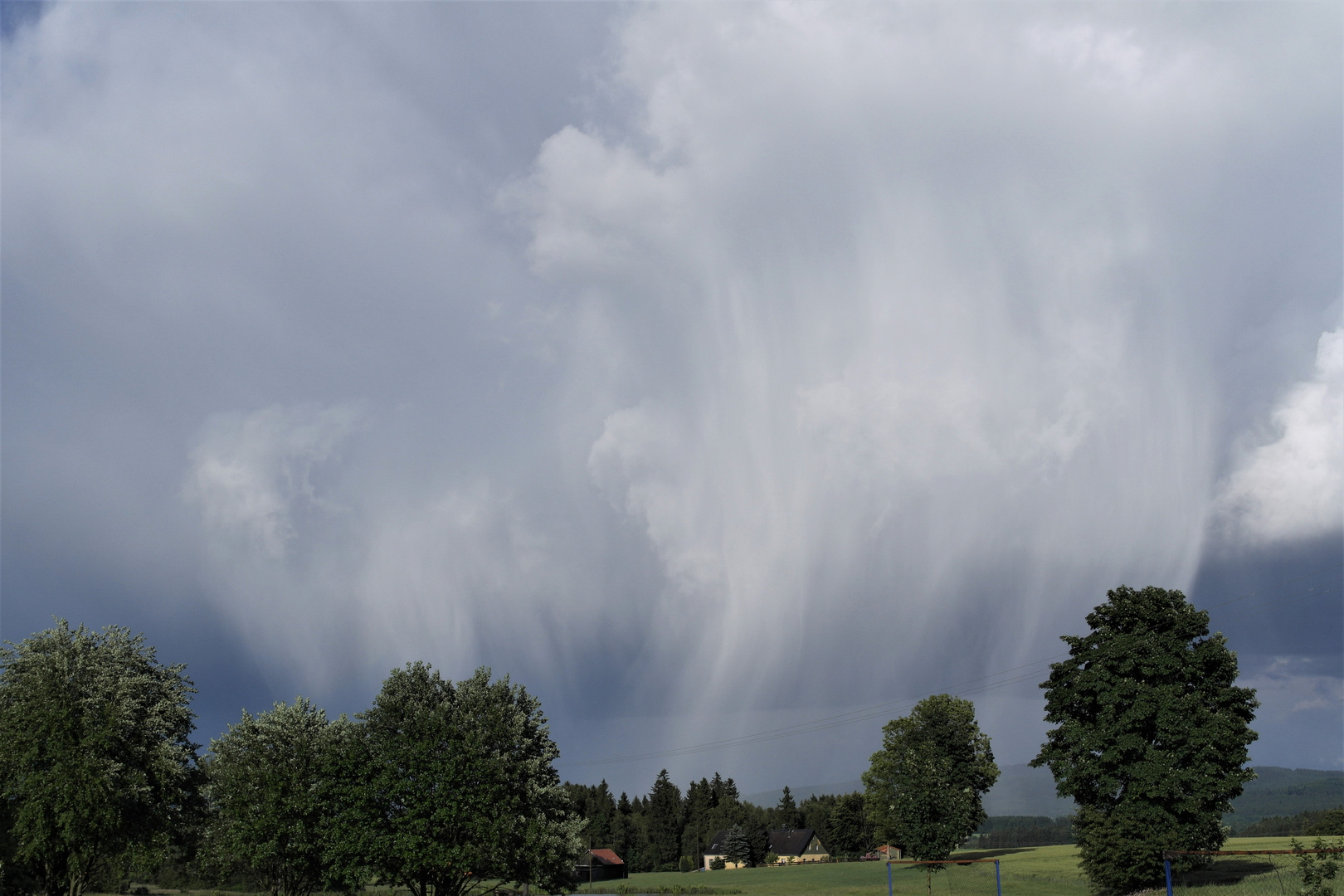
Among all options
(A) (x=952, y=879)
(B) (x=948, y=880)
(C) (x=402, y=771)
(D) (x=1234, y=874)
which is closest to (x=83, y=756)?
(C) (x=402, y=771)

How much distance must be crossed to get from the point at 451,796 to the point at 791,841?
6498 inches

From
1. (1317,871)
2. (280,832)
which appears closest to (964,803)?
(1317,871)

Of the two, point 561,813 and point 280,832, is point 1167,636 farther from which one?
point 280,832

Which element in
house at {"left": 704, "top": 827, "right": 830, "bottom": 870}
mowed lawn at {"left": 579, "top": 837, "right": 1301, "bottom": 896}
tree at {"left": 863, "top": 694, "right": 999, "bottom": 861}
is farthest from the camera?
house at {"left": 704, "top": 827, "right": 830, "bottom": 870}

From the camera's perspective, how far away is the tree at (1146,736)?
48.2m

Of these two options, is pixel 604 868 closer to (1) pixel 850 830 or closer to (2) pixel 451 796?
(1) pixel 850 830

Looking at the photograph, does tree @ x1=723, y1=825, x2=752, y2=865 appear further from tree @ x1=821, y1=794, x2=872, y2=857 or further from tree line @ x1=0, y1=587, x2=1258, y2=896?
tree line @ x1=0, y1=587, x2=1258, y2=896

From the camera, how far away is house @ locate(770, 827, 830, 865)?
182m

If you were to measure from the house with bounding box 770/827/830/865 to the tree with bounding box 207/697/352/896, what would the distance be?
150 meters

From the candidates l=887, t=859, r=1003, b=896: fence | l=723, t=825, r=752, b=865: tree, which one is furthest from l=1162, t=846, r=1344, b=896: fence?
l=723, t=825, r=752, b=865: tree

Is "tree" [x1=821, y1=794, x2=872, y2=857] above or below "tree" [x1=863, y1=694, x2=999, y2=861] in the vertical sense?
below

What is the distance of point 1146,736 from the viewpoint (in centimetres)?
5112

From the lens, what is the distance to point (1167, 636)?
5131cm

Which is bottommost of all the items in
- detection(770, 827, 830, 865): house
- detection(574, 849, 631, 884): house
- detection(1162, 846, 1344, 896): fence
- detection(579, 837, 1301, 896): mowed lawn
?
detection(770, 827, 830, 865): house
